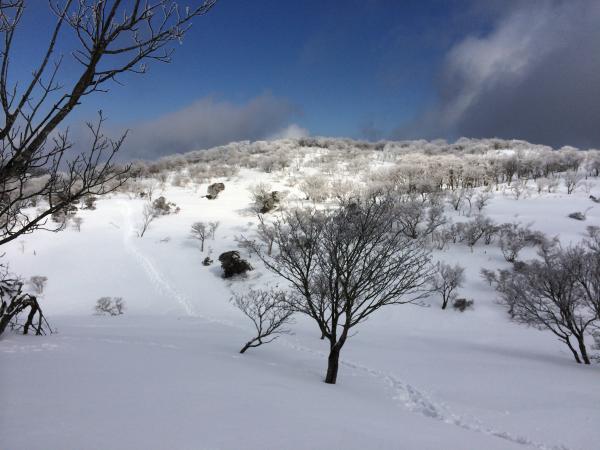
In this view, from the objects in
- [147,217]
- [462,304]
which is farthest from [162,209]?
[462,304]

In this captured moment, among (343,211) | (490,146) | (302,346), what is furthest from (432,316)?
(490,146)

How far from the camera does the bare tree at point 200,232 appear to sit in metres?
49.2

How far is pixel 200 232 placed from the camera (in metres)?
49.9

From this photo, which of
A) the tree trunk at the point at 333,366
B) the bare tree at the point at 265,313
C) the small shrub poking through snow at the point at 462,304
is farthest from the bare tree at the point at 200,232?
the tree trunk at the point at 333,366

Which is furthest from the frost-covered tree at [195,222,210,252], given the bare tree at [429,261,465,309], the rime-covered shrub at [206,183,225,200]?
the bare tree at [429,261,465,309]

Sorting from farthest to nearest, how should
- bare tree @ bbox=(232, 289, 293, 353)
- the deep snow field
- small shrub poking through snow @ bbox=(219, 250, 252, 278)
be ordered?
small shrub poking through snow @ bbox=(219, 250, 252, 278) → bare tree @ bbox=(232, 289, 293, 353) → the deep snow field

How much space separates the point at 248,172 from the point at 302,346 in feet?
335

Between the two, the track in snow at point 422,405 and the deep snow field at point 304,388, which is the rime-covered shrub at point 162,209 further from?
the track in snow at point 422,405

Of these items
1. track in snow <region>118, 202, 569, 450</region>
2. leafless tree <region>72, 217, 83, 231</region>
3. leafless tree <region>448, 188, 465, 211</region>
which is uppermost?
leafless tree <region>448, 188, 465, 211</region>

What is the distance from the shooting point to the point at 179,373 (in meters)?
6.91

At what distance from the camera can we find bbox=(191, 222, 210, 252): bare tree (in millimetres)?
49156

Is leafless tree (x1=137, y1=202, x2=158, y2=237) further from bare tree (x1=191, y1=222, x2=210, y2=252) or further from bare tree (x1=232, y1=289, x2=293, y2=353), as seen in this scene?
bare tree (x1=232, y1=289, x2=293, y2=353)

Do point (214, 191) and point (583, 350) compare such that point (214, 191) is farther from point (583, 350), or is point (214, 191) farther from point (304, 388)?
point (304, 388)

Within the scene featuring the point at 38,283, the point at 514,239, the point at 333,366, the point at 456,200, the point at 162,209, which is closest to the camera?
the point at 333,366
